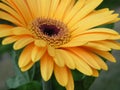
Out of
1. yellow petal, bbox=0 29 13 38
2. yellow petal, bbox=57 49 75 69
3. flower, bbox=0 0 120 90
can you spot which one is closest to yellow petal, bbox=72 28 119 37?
flower, bbox=0 0 120 90

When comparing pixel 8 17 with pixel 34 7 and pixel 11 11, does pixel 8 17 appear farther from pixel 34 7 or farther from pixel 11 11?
pixel 34 7

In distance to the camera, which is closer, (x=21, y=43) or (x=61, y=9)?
(x=21, y=43)

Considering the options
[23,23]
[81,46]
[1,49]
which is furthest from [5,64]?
[81,46]

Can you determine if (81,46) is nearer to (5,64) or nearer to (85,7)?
(85,7)

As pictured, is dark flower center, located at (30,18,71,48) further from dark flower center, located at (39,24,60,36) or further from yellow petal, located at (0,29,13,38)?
yellow petal, located at (0,29,13,38)

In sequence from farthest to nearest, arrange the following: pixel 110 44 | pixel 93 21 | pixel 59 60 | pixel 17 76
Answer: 1. pixel 17 76
2. pixel 93 21
3. pixel 110 44
4. pixel 59 60

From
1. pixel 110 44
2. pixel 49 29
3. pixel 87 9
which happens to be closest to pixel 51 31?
pixel 49 29

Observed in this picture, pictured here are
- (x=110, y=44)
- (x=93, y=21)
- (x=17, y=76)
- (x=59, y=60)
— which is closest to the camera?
(x=59, y=60)

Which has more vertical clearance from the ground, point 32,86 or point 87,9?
point 87,9

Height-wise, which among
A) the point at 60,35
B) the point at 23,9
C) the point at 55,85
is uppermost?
the point at 23,9
